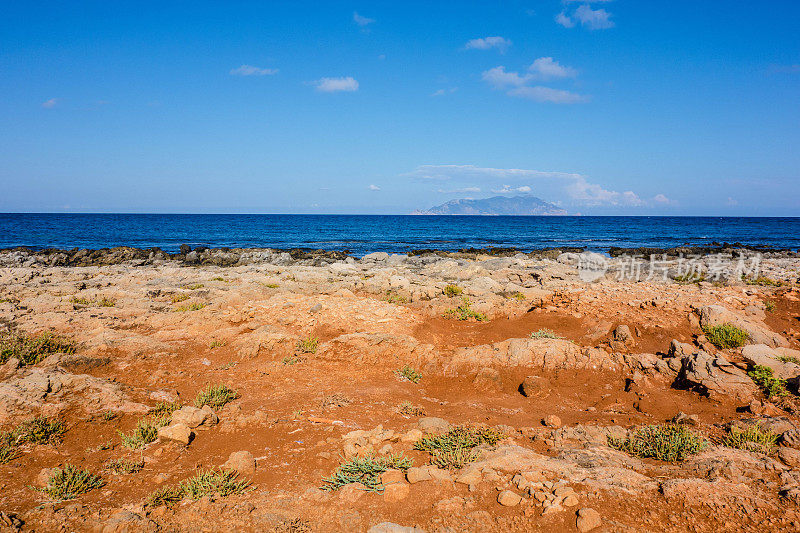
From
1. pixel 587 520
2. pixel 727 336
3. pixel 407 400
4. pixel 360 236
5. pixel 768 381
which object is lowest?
pixel 407 400

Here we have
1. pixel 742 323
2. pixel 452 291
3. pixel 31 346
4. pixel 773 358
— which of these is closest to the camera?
pixel 773 358

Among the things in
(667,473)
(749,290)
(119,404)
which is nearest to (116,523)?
(119,404)

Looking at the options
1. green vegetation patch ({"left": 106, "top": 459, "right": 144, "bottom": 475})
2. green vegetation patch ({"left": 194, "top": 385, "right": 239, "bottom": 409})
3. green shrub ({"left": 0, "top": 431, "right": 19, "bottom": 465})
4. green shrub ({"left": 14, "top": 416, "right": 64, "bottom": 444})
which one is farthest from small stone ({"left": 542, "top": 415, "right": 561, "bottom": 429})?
green shrub ({"left": 0, "top": 431, "right": 19, "bottom": 465})

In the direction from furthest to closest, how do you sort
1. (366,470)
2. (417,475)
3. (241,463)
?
(241,463)
(366,470)
(417,475)

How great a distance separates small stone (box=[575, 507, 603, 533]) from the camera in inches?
157

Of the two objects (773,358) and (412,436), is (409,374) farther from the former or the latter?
(773,358)

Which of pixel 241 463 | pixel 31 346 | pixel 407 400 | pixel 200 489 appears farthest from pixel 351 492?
pixel 31 346

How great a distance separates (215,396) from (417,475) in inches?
152

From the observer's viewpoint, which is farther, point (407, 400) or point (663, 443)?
point (407, 400)

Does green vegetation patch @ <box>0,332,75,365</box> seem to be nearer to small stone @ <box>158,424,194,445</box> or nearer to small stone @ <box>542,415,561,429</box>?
small stone @ <box>158,424,194,445</box>

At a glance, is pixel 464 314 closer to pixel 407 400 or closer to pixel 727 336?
pixel 407 400

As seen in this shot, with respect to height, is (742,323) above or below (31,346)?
above

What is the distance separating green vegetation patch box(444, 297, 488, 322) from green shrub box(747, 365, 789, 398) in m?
5.87

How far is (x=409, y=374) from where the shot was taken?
27.8ft
